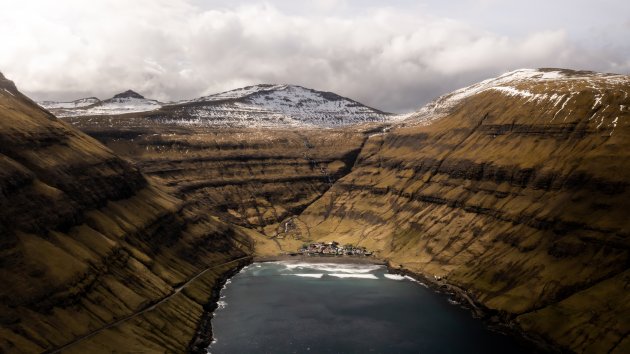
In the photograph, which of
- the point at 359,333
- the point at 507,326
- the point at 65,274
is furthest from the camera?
the point at 359,333

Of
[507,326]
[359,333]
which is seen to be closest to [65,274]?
[359,333]

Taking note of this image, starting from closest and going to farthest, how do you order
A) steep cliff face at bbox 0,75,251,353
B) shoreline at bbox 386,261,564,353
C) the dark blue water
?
1. steep cliff face at bbox 0,75,251,353
2. shoreline at bbox 386,261,564,353
3. the dark blue water

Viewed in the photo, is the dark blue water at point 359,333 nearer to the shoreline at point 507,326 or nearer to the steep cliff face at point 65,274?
the shoreline at point 507,326

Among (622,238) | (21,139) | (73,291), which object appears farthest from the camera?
(21,139)

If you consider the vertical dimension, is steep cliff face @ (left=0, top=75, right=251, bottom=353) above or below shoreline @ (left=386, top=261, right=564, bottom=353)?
above

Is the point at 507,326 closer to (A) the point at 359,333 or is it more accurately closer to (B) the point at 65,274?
(A) the point at 359,333

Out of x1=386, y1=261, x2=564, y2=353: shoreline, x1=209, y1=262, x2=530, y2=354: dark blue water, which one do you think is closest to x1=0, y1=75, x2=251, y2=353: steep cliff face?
x1=209, y1=262, x2=530, y2=354: dark blue water

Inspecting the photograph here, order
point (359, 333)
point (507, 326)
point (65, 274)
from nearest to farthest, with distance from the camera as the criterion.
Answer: point (65, 274), point (507, 326), point (359, 333)

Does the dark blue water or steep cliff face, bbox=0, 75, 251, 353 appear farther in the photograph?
the dark blue water

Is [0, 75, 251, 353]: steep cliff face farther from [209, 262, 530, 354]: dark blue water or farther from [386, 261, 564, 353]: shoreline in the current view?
[386, 261, 564, 353]: shoreline

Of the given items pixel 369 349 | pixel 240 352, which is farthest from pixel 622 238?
pixel 240 352

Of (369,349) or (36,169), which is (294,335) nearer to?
(369,349)
